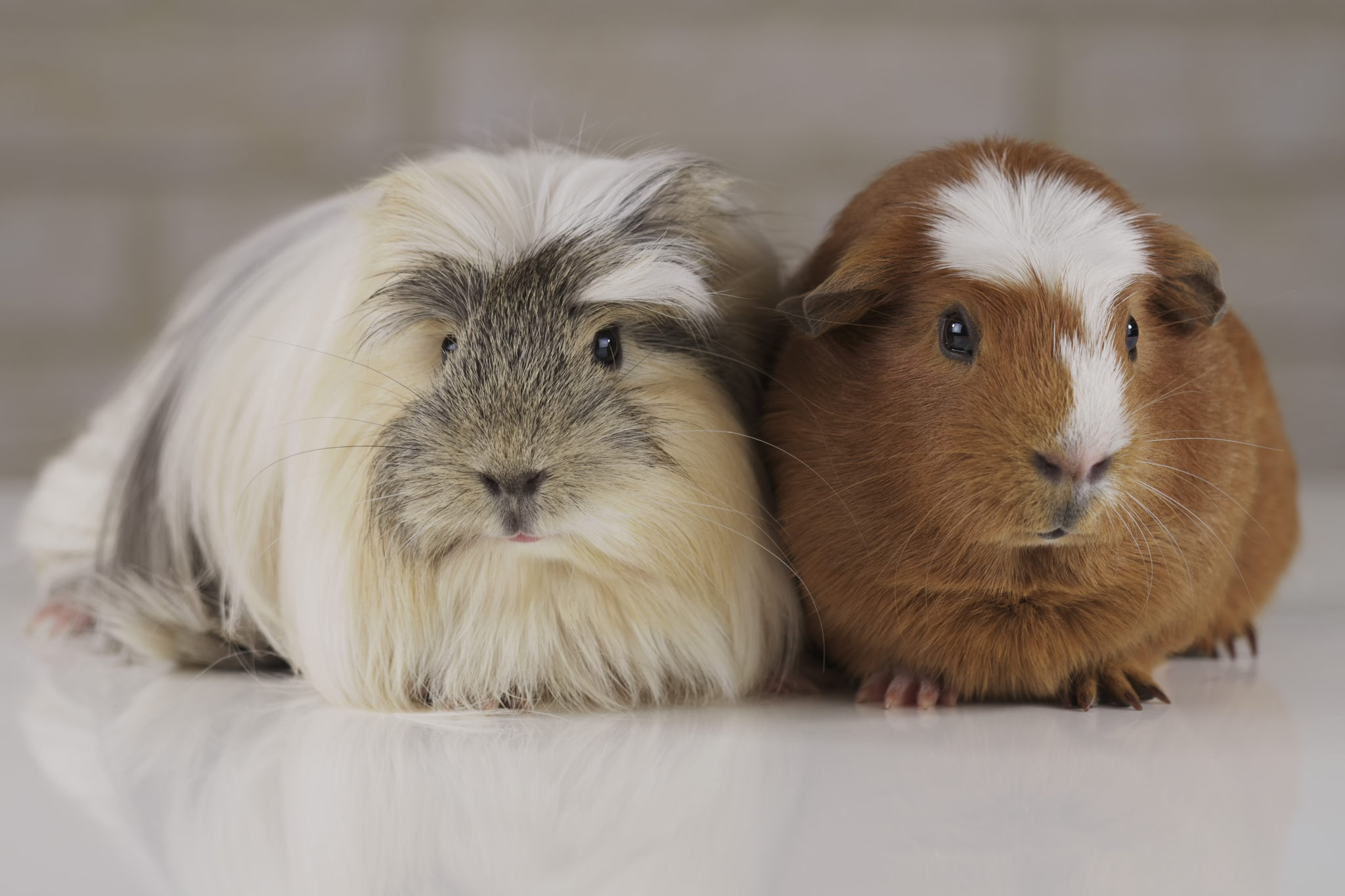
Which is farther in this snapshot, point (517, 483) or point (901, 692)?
point (901, 692)

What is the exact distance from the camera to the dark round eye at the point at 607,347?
3.92 ft

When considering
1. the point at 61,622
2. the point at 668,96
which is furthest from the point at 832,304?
the point at 668,96

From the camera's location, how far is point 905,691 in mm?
1287

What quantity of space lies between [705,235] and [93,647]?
969 mm

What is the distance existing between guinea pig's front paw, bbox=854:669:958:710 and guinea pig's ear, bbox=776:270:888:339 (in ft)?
1.19

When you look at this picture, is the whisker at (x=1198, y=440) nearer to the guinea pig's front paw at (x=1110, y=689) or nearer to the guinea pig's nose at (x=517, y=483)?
the guinea pig's front paw at (x=1110, y=689)

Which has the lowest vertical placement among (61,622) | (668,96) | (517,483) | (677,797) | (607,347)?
(61,622)

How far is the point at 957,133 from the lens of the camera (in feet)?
10.7

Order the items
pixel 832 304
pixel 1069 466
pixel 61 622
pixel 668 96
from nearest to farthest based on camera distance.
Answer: pixel 1069 466 < pixel 832 304 < pixel 61 622 < pixel 668 96

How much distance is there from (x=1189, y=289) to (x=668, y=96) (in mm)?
2201

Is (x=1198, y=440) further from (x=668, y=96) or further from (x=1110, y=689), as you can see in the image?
(x=668, y=96)

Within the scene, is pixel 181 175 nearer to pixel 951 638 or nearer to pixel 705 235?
pixel 705 235

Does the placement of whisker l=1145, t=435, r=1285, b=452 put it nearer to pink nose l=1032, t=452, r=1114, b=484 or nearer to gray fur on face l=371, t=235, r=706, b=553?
pink nose l=1032, t=452, r=1114, b=484

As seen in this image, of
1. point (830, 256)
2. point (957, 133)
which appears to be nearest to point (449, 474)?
point (830, 256)
